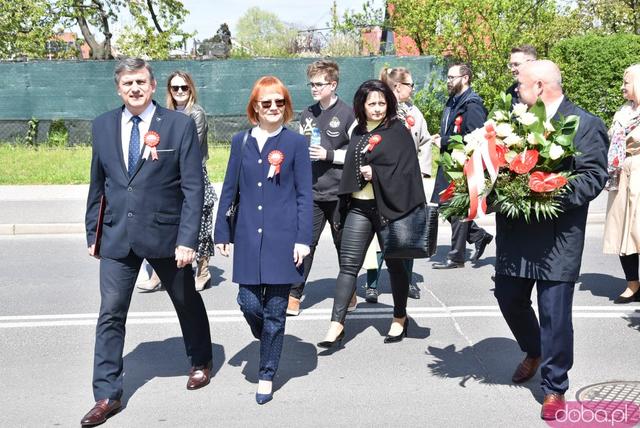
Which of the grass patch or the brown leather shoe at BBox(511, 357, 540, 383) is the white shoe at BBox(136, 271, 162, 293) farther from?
the grass patch

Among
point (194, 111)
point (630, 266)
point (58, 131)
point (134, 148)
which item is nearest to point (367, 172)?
point (134, 148)

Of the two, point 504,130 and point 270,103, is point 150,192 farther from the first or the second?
point 504,130

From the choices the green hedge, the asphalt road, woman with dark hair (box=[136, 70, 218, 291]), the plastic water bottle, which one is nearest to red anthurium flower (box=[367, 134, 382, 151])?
the plastic water bottle

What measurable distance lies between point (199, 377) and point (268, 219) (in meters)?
1.06

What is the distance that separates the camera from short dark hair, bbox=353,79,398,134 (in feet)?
20.1

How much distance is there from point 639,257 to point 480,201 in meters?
3.85

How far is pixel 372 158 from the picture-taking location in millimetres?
6078

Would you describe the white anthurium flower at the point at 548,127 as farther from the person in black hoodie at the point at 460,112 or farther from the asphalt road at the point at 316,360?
the person in black hoodie at the point at 460,112

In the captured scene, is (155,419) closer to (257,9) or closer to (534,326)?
(534,326)

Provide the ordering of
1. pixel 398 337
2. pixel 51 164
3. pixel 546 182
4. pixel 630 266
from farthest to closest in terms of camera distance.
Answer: pixel 51 164
pixel 630 266
pixel 398 337
pixel 546 182

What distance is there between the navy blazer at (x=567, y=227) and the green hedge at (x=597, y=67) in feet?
43.6

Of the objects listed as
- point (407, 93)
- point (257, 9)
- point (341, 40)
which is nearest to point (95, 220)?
point (407, 93)

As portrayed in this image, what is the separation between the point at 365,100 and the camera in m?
6.16

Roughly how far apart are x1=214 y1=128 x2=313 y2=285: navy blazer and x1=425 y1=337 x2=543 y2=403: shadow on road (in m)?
1.26
